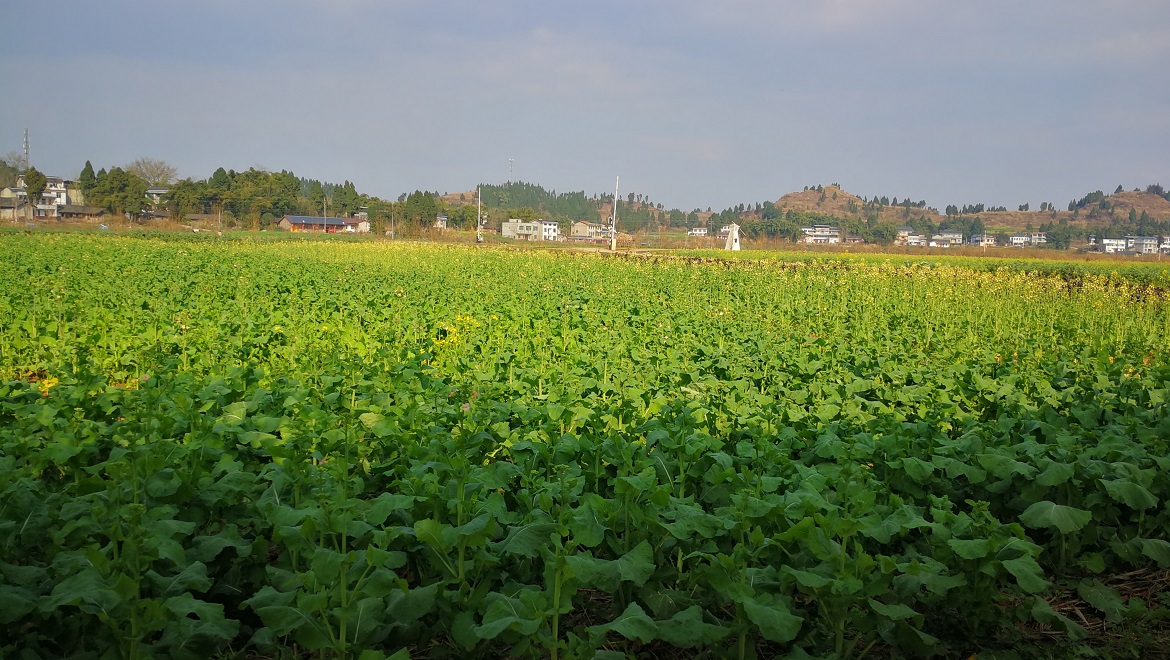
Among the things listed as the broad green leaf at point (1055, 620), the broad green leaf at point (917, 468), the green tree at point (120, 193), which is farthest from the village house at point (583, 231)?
the broad green leaf at point (1055, 620)

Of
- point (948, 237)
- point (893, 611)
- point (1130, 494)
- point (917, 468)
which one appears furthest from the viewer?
point (948, 237)

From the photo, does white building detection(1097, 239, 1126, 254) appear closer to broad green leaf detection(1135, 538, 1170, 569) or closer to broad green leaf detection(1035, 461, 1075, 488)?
broad green leaf detection(1135, 538, 1170, 569)

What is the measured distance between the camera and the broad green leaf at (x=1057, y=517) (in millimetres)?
3713

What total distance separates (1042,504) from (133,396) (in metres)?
5.38

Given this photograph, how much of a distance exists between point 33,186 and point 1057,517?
110612mm

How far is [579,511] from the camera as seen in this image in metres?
3.43

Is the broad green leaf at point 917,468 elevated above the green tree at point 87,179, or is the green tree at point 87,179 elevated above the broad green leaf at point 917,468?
the green tree at point 87,179

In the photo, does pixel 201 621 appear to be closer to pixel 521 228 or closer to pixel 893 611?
pixel 893 611

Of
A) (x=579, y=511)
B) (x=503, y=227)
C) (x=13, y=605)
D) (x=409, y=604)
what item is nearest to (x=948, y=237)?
(x=503, y=227)

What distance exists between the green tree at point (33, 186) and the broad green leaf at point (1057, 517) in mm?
105431

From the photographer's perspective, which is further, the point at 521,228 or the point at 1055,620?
the point at 521,228

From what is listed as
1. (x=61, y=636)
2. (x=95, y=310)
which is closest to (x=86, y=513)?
(x=61, y=636)

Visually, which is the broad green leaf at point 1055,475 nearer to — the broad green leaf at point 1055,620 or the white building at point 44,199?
the broad green leaf at point 1055,620

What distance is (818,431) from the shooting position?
16.8 feet
